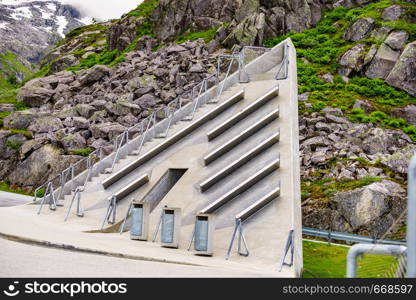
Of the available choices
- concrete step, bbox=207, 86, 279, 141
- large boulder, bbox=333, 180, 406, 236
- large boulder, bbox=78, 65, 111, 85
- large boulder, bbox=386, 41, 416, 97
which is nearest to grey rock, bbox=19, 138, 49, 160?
large boulder, bbox=78, 65, 111, 85

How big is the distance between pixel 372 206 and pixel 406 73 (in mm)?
19172

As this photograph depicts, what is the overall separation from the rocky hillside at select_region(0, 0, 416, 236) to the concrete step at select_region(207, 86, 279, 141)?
247 inches

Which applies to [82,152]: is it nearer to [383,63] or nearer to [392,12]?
[383,63]

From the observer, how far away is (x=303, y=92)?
3931cm

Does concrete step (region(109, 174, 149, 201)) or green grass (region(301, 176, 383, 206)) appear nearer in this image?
concrete step (region(109, 174, 149, 201))

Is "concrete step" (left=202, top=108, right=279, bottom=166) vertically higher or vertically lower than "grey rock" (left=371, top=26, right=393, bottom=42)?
lower

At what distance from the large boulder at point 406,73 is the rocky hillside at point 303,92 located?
0.24ft

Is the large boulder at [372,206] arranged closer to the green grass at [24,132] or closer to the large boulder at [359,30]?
the green grass at [24,132]

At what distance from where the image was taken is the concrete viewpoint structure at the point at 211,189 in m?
16.0

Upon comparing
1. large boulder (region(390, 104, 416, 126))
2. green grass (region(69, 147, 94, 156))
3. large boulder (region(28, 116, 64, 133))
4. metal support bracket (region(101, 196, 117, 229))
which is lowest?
metal support bracket (region(101, 196, 117, 229))

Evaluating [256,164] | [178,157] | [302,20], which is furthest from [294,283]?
[302,20]

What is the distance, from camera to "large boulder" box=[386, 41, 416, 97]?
A: 39031 millimetres

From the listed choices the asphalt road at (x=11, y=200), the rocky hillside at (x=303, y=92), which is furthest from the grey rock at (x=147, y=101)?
the asphalt road at (x=11, y=200)

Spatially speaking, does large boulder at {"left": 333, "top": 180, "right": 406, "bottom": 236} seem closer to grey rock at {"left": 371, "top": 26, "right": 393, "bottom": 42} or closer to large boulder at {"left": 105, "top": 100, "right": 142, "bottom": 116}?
large boulder at {"left": 105, "top": 100, "right": 142, "bottom": 116}
